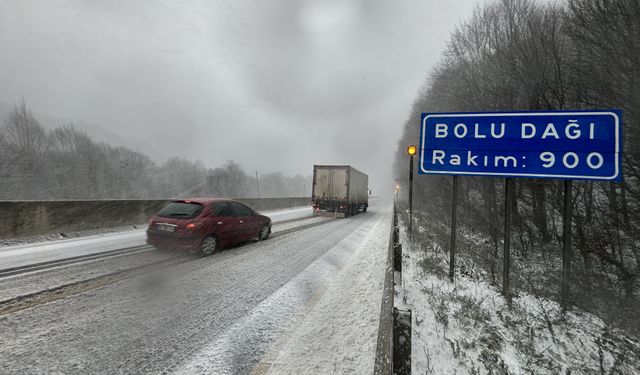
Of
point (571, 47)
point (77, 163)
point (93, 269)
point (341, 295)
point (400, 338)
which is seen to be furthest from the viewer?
point (77, 163)

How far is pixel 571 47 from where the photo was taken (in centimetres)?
743

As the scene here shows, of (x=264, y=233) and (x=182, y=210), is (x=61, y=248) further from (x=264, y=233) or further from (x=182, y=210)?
(x=264, y=233)

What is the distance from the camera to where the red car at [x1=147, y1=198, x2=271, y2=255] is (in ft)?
23.0

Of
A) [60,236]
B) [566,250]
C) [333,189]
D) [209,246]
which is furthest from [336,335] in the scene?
[333,189]

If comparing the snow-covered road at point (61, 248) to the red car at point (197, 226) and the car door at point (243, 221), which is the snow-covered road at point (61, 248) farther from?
the car door at point (243, 221)

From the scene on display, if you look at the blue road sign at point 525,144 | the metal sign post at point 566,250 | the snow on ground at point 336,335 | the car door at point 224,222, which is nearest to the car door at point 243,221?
the car door at point 224,222

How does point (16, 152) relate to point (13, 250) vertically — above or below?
above

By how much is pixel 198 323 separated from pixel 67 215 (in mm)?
10239

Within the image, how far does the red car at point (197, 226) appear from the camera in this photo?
7.02 metres

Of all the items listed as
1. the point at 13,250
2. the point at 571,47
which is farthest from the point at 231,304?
the point at 571,47

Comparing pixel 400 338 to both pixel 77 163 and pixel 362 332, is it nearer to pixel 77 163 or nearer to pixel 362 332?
pixel 362 332

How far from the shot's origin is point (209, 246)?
7602 mm

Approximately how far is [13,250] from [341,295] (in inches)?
365

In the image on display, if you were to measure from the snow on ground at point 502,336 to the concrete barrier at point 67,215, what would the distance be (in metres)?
11.7
